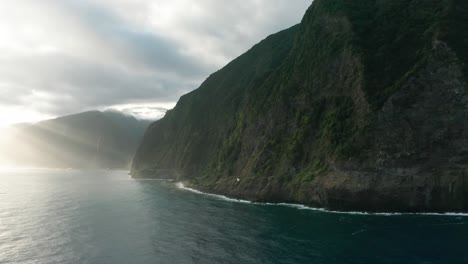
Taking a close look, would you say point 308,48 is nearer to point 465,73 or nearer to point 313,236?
point 465,73

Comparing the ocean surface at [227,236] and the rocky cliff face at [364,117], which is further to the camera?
the rocky cliff face at [364,117]

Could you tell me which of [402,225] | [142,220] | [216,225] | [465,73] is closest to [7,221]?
[142,220]

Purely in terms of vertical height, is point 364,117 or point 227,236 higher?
point 364,117

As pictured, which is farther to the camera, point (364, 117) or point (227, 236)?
point (364, 117)

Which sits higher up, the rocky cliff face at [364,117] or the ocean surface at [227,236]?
the rocky cliff face at [364,117]

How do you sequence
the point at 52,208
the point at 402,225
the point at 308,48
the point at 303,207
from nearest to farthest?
the point at 402,225 → the point at 303,207 → the point at 52,208 → the point at 308,48
